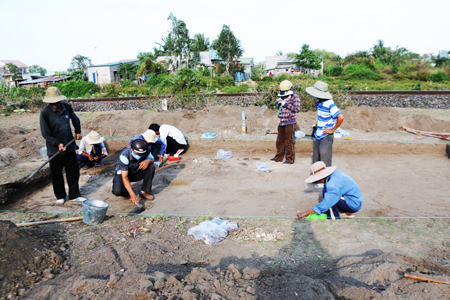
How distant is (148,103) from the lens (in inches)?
542

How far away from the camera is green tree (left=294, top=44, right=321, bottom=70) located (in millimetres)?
39625

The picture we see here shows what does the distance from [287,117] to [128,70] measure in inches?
1478

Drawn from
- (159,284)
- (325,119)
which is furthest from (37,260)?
(325,119)

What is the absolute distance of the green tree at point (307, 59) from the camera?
39.6 m

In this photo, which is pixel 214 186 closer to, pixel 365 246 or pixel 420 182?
pixel 365 246

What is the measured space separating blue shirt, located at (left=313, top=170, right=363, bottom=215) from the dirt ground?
22 cm

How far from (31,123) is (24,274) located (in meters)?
11.0

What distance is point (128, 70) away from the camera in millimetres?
40062

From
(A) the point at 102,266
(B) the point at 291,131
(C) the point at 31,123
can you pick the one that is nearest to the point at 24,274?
(A) the point at 102,266

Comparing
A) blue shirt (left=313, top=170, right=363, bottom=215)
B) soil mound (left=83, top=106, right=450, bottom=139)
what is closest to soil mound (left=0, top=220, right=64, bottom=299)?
blue shirt (left=313, top=170, right=363, bottom=215)

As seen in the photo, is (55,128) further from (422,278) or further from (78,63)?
(78,63)

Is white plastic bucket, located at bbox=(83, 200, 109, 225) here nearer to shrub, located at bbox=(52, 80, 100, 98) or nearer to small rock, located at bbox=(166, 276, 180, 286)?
small rock, located at bbox=(166, 276, 180, 286)

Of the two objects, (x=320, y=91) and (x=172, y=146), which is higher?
(x=320, y=91)

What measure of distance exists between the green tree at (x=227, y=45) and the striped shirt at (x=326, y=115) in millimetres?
36736
